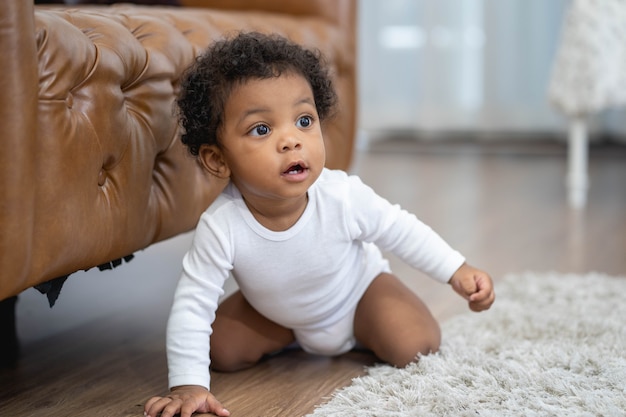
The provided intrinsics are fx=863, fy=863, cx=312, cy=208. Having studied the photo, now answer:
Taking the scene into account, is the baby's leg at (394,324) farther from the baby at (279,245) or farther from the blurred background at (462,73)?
the blurred background at (462,73)

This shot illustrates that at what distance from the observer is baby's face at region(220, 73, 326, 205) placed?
101 cm

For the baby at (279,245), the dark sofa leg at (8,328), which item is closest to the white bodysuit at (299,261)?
the baby at (279,245)

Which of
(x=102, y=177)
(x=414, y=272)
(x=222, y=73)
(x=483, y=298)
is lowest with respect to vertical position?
(x=414, y=272)

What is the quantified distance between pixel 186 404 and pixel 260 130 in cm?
33

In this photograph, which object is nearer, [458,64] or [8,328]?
[8,328]

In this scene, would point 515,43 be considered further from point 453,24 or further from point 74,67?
point 74,67

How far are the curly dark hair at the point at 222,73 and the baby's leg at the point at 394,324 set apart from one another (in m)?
0.31

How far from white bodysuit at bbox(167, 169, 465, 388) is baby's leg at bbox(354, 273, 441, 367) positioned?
0.08 feet

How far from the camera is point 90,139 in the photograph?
979mm

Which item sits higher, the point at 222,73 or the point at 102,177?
the point at 222,73

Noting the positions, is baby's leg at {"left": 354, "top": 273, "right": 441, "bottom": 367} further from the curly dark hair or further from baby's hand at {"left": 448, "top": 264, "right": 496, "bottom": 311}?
the curly dark hair

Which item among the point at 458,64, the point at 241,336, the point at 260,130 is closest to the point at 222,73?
the point at 260,130

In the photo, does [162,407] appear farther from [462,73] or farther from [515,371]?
[462,73]

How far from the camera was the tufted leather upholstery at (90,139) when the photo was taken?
84 centimetres
